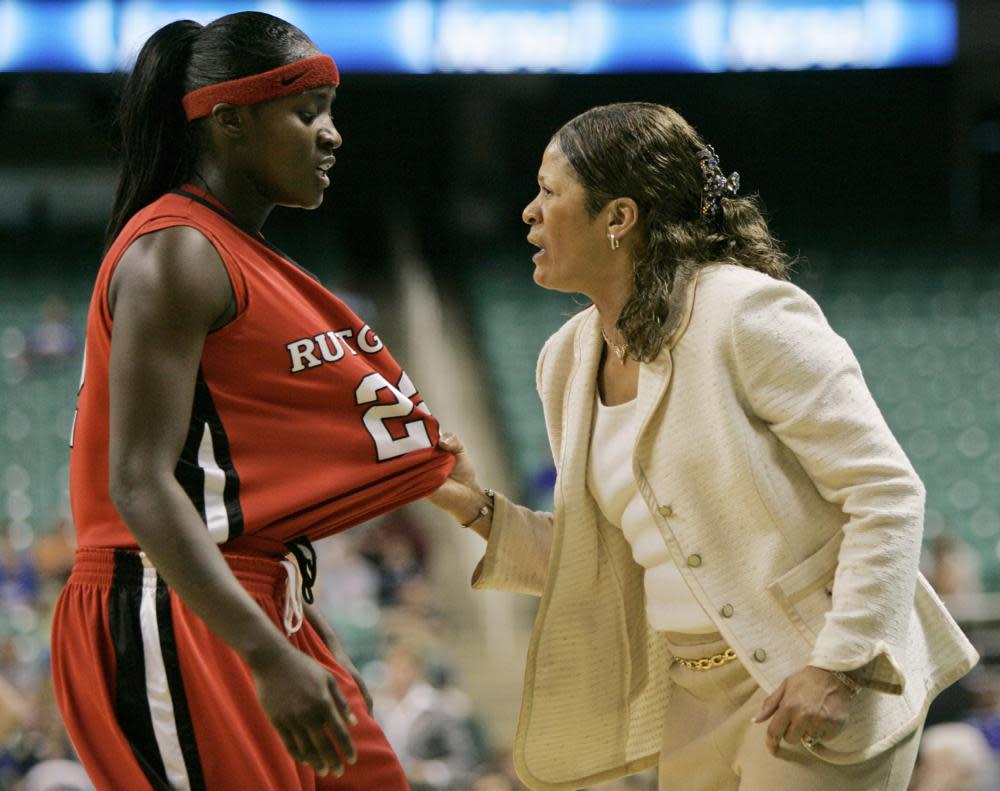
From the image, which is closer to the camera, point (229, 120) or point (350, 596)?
point (229, 120)

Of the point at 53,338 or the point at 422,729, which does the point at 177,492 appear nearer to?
the point at 422,729

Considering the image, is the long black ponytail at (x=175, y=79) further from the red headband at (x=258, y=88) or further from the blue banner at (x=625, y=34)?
the blue banner at (x=625, y=34)

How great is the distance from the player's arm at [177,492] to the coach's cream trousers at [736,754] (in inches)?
30.3

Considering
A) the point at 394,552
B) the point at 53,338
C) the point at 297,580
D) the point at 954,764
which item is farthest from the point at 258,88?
the point at 53,338

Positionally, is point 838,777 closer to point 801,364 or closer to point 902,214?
point 801,364

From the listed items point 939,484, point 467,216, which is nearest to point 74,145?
point 467,216

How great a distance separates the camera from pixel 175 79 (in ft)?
6.68

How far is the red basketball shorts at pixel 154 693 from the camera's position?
6.15 ft

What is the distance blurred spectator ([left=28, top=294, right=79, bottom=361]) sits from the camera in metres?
10.6

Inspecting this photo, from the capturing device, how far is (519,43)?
Result: 1070cm

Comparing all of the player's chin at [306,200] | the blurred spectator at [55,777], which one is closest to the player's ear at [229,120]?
the player's chin at [306,200]

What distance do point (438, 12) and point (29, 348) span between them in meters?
3.92

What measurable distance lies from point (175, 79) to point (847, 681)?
1.31 meters

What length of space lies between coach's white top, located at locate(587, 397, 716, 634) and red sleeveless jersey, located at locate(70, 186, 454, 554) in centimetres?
49
